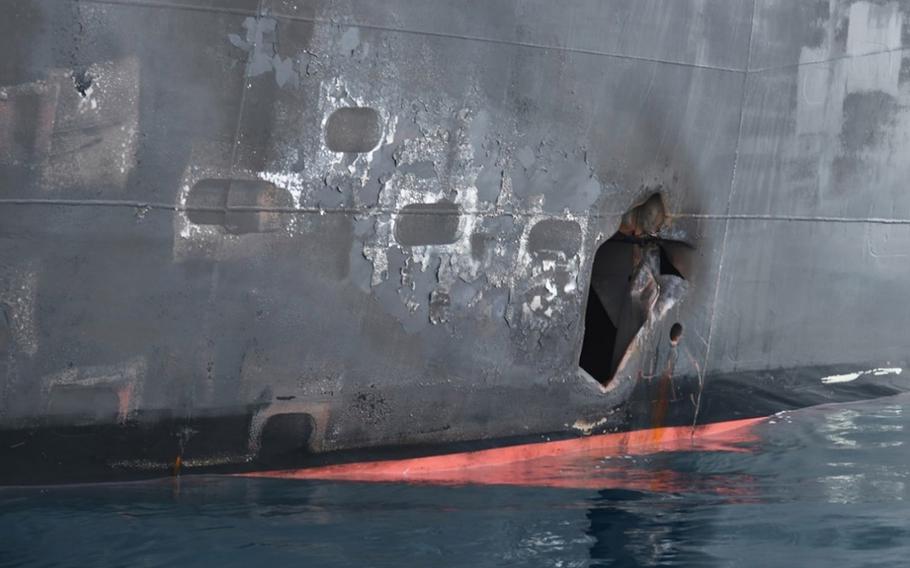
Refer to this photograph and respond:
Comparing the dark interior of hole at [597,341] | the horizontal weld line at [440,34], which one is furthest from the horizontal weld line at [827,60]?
the dark interior of hole at [597,341]

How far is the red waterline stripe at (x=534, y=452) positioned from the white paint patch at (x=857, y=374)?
1.62 feet

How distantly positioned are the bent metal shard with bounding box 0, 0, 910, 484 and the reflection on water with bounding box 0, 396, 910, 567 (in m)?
0.14

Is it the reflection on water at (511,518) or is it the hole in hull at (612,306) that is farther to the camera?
the hole in hull at (612,306)

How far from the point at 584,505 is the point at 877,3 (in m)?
3.03

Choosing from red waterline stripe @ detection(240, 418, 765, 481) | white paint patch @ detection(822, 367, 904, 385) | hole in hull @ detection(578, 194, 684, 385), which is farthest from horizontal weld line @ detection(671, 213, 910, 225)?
red waterline stripe @ detection(240, 418, 765, 481)

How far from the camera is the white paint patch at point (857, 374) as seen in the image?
6137 mm

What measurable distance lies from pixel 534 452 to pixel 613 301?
82 cm

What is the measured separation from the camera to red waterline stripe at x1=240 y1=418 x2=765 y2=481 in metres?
4.53

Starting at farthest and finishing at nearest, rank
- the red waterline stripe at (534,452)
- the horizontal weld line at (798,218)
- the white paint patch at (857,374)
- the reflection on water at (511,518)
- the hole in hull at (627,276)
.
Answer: the white paint patch at (857,374)
the horizontal weld line at (798,218)
the hole in hull at (627,276)
the red waterline stripe at (534,452)
the reflection on water at (511,518)

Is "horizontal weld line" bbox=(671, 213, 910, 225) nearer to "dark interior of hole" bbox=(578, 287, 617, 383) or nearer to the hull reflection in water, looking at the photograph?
"dark interior of hole" bbox=(578, 287, 617, 383)

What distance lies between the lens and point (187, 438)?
418 cm

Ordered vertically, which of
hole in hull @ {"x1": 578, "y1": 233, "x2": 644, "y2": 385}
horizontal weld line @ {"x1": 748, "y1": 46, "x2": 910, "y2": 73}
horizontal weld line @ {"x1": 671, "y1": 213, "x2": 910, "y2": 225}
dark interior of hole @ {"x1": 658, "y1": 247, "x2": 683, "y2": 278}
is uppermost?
horizontal weld line @ {"x1": 748, "y1": 46, "x2": 910, "y2": 73}

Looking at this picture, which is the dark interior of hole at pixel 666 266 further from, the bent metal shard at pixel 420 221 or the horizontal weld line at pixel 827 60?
the horizontal weld line at pixel 827 60

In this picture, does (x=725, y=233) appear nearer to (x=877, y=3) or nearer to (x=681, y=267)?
(x=681, y=267)
